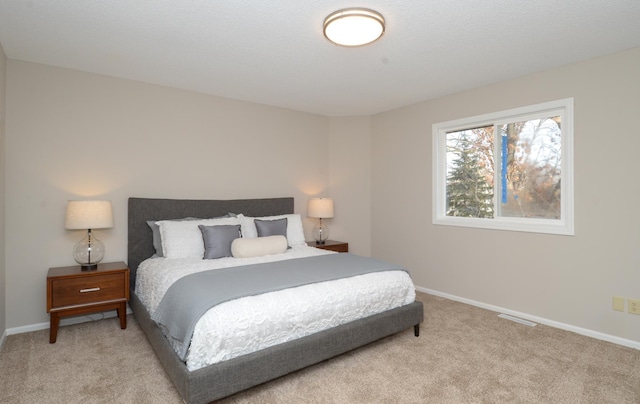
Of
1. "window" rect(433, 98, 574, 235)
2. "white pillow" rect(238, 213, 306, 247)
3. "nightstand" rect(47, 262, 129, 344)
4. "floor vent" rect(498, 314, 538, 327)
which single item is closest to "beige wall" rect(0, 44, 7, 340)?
"nightstand" rect(47, 262, 129, 344)

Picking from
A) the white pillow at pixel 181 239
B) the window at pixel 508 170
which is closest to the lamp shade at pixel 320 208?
the window at pixel 508 170

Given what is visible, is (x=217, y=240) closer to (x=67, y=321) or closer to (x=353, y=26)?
(x=67, y=321)

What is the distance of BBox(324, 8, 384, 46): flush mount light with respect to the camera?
7.42ft

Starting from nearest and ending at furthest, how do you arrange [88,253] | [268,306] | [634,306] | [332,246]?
[268,306] → [634,306] → [88,253] → [332,246]

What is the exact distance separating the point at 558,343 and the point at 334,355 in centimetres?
196

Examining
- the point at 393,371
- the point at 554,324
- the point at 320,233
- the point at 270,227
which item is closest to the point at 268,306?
the point at 393,371

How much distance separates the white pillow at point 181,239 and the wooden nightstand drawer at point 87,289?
0.44 metres

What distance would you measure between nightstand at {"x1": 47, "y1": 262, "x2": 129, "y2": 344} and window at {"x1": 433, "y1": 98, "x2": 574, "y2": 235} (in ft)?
11.5

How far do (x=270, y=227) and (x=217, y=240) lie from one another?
2.16 feet

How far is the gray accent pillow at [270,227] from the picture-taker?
3.79 meters

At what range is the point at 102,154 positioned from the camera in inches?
137

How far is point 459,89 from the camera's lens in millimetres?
3926

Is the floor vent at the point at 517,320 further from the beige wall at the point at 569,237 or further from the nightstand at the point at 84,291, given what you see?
the nightstand at the point at 84,291

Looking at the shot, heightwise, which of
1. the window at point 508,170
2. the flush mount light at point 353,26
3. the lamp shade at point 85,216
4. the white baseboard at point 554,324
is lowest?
the white baseboard at point 554,324
